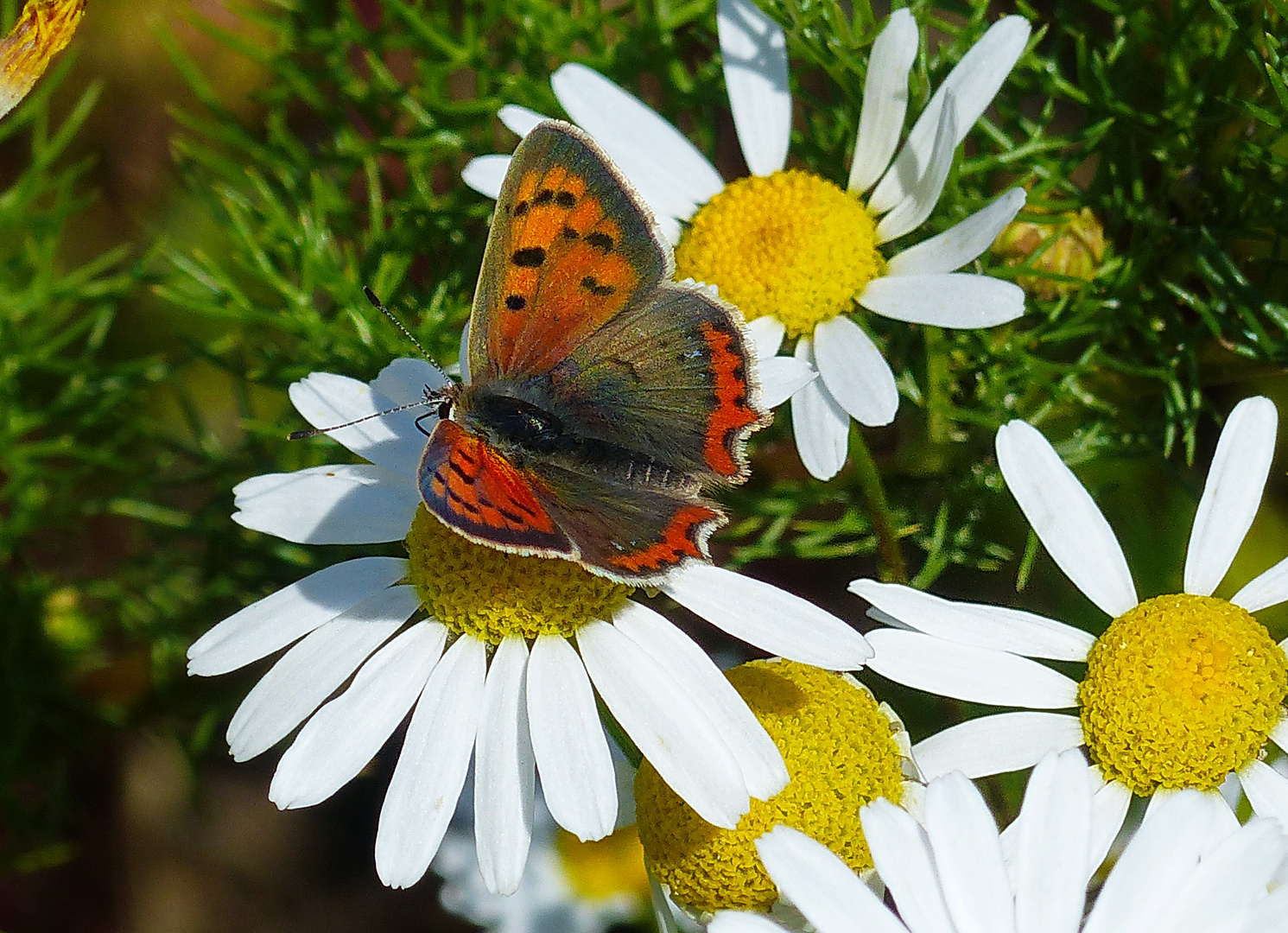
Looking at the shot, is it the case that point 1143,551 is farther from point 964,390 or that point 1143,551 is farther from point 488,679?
point 488,679

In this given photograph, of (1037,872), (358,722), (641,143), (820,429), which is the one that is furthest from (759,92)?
(1037,872)

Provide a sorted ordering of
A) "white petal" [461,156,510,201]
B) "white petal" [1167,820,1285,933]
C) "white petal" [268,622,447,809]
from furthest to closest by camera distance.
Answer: "white petal" [461,156,510,201] < "white petal" [268,622,447,809] < "white petal" [1167,820,1285,933]

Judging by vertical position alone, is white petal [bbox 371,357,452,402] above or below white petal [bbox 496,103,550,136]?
below

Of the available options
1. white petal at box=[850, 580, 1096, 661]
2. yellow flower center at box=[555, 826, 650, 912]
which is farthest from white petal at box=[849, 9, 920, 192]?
yellow flower center at box=[555, 826, 650, 912]

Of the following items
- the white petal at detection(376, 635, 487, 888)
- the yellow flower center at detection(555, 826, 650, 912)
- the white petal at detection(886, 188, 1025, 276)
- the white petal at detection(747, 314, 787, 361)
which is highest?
the white petal at detection(886, 188, 1025, 276)

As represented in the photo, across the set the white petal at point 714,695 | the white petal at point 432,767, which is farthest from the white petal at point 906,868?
A: the white petal at point 432,767

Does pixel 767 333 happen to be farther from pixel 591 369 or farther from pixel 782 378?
pixel 591 369

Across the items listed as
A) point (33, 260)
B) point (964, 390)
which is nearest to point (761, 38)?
point (964, 390)

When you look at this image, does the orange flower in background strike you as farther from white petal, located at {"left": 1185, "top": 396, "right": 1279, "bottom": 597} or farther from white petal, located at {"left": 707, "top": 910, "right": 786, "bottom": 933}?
white petal, located at {"left": 1185, "top": 396, "right": 1279, "bottom": 597}
